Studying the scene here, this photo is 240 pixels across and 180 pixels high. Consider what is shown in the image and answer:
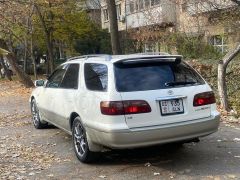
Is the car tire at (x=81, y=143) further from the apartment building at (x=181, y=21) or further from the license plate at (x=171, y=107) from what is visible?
the apartment building at (x=181, y=21)

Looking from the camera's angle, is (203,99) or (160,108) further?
(203,99)

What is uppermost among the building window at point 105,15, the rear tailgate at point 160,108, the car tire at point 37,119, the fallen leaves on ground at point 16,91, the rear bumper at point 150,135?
the building window at point 105,15

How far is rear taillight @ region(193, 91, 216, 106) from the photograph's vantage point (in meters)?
6.34

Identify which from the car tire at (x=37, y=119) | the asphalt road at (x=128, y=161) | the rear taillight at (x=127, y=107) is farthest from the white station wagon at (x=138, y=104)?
the car tire at (x=37, y=119)

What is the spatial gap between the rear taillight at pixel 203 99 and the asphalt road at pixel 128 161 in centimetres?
91

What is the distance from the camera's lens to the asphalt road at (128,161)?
243 inches

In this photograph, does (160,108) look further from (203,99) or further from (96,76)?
(96,76)

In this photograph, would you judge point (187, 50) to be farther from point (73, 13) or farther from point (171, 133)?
point (171, 133)

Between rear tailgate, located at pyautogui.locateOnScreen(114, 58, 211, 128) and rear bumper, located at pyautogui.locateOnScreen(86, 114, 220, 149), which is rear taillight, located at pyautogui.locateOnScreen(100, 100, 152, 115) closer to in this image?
rear tailgate, located at pyautogui.locateOnScreen(114, 58, 211, 128)

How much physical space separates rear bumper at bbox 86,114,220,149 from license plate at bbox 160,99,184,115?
0.57 feet

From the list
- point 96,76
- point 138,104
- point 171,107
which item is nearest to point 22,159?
point 96,76

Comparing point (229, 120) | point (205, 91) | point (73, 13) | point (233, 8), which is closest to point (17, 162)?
point (205, 91)

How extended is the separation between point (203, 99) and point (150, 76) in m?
0.87

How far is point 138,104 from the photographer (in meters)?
5.96
